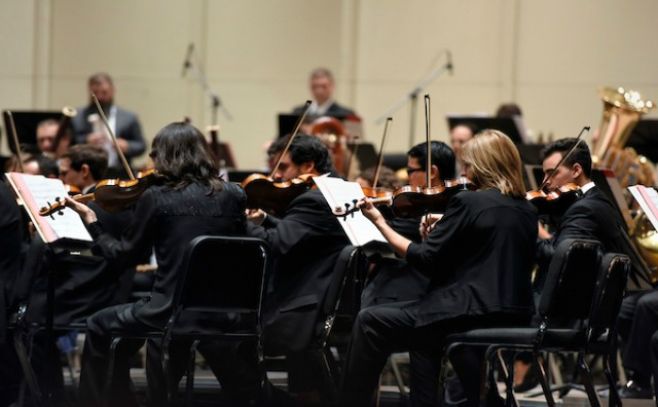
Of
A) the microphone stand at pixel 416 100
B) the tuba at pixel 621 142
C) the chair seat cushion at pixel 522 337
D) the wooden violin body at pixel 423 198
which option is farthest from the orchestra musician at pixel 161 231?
the microphone stand at pixel 416 100

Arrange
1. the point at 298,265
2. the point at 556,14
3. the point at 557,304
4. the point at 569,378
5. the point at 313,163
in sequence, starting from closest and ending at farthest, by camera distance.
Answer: the point at 557,304 → the point at 298,265 → the point at 313,163 → the point at 569,378 → the point at 556,14

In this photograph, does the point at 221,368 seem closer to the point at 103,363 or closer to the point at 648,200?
the point at 103,363

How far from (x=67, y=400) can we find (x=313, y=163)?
1355mm

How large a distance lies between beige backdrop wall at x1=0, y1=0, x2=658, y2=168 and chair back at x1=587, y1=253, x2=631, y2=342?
5.17 meters

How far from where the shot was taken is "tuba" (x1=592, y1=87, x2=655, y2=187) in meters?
6.36

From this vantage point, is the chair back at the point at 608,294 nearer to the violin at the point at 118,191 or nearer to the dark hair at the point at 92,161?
the violin at the point at 118,191

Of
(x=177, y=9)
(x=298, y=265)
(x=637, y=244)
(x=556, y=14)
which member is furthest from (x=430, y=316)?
(x=177, y=9)

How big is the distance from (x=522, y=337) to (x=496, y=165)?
23.2 inches

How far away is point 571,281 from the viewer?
408cm

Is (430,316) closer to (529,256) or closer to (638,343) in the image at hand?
(529,256)

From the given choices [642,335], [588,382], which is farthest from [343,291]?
[642,335]

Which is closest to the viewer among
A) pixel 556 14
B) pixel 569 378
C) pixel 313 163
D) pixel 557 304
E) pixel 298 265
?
pixel 557 304

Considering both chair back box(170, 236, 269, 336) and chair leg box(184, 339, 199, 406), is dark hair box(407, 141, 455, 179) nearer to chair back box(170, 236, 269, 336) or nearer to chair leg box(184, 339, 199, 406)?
chair back box(170, 236, 269, 336)

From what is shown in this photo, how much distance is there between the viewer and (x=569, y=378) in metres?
6.61
